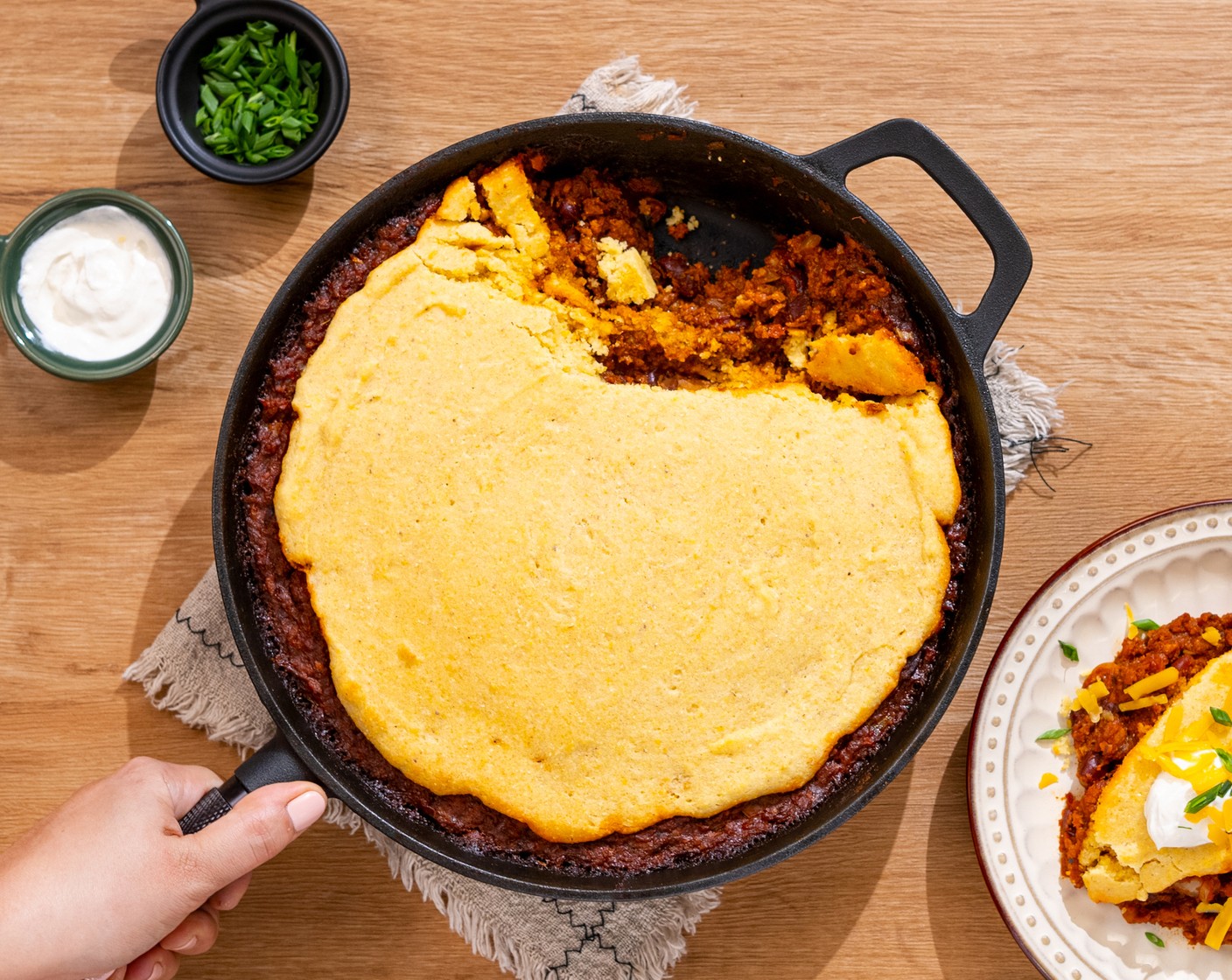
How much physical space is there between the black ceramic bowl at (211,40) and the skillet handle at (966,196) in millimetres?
1338

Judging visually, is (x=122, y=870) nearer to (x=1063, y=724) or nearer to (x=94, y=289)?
(x=94, y=289)

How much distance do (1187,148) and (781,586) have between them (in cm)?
186

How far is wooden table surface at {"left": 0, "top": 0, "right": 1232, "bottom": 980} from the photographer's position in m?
2.85

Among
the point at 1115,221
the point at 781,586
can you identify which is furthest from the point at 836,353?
the point at 1115,221

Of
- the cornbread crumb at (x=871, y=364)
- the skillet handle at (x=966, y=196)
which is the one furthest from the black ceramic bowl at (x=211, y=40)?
the cornbread crumb at (x=871, y=364)

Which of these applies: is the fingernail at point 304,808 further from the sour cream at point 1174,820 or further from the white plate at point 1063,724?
the sour cream at point 1174,820

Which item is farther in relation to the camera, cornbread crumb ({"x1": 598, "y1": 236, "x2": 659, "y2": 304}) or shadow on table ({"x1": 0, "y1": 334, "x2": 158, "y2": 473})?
shadow on table ({"x1": 0, "y1": 334, "x2": 158, "y2": 473})

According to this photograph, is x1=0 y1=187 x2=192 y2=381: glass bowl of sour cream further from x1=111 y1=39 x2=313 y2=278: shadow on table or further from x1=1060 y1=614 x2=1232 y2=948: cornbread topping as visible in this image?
x1=1060 y1=614 x2=1232 y2=948: cornbread topping

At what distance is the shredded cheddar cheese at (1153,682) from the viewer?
8.41 feet

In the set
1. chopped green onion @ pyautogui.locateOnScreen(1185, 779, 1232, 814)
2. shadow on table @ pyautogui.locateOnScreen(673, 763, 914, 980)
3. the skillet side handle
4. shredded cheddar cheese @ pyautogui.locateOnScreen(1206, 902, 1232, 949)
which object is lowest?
shadow on table @ pyautogui.locateOnScreen(673, 763, 914, 980)

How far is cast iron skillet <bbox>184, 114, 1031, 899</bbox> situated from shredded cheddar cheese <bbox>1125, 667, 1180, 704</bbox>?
1.89 feet

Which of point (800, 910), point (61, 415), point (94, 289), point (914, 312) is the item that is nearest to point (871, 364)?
point (914, 312)

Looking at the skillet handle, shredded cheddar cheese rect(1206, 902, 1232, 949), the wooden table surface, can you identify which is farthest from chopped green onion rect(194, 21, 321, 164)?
shredded cheddar cheese rect(1206, 902, 1232, 949)

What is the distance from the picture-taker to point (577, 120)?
96.0 inches
